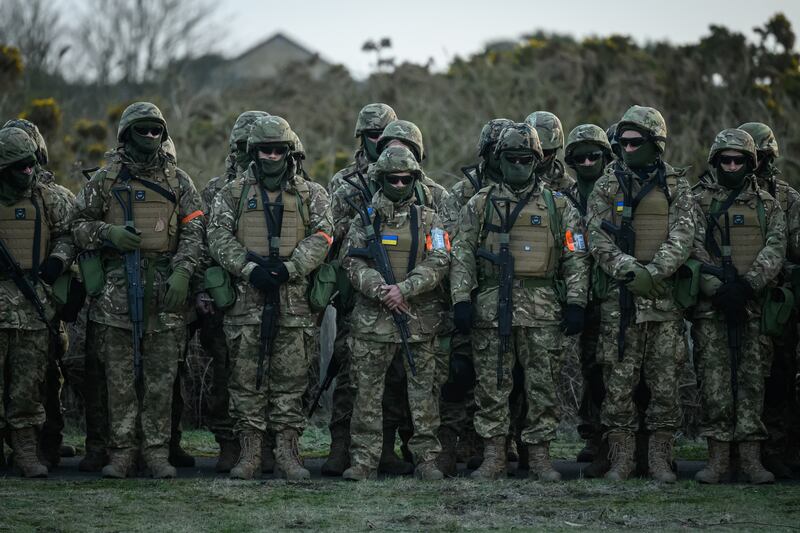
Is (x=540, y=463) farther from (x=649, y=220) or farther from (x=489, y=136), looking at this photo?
(x=489, y=136)

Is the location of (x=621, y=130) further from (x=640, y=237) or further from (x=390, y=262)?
(x=390, y=262)

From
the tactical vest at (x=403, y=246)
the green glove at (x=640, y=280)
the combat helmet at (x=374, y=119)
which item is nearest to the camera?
the green glove at (x=640, y=280)

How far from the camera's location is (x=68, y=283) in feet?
29.9

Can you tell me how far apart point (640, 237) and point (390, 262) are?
1.93 metres

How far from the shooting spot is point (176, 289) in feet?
28.9

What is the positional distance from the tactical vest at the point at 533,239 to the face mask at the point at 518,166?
7.2 inches

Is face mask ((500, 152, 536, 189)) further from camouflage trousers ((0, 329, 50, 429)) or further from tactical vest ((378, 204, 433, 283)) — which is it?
camouflage trousers ((0, 329, 50, 429))

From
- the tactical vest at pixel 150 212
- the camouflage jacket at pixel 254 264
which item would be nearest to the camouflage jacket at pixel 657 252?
the camouflage jacket at pixel 254 264

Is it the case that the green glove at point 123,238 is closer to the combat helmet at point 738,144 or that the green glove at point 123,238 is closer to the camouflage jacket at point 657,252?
the camouflage jacket at point 657,252

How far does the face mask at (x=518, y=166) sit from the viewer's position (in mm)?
8906

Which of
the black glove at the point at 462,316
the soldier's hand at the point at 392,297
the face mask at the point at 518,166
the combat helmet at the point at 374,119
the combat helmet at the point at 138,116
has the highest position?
the combat helmet at the point at 374,119

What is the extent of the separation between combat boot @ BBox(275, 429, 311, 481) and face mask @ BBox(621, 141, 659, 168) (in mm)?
3355

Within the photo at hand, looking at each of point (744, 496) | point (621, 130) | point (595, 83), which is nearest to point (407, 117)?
point (595, 83)

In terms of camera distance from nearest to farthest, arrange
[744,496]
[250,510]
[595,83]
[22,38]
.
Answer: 1. [250,510]
2. [744,496]
3. [595,83]
4. [22,38]
